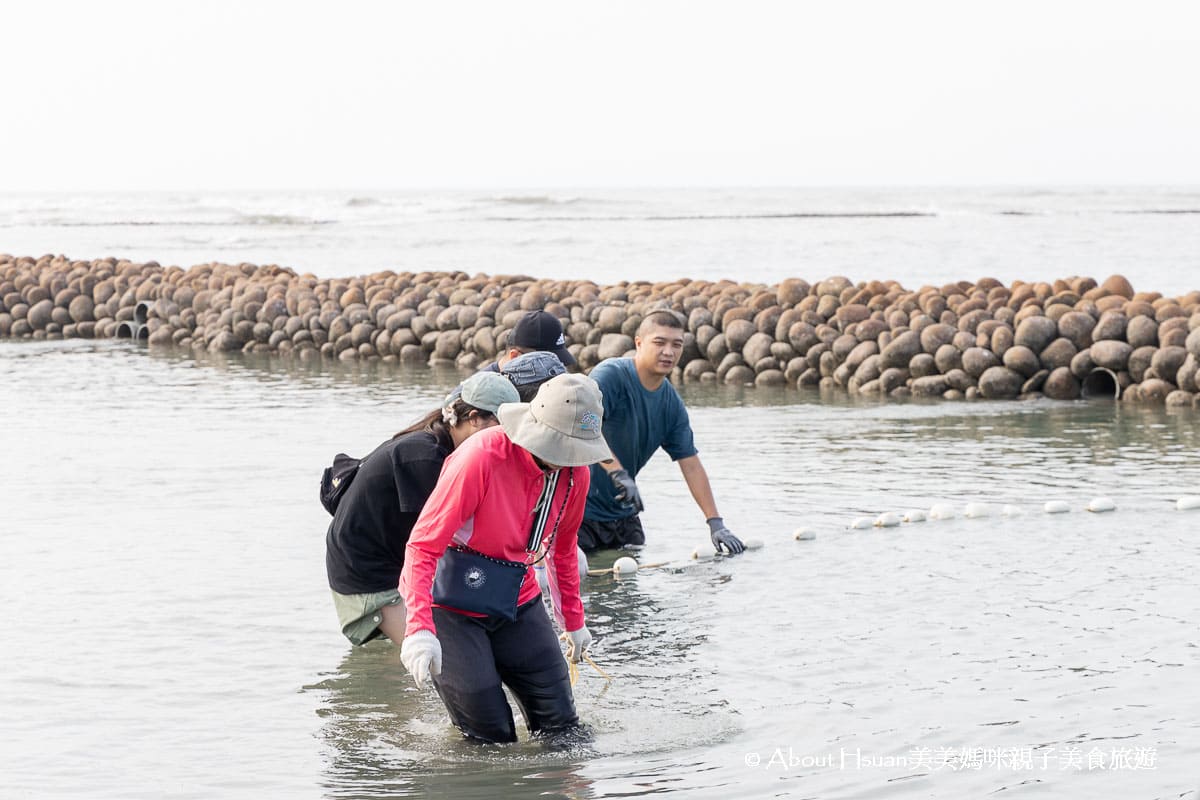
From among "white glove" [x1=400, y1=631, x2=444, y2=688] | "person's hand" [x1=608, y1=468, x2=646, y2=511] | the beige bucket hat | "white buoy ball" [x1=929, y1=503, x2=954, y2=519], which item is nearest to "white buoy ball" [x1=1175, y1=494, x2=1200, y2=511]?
"white buoy ball" [x1=929, y1=503, x2=954, y2=519]

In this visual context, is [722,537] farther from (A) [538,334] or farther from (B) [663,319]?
(A) [538,334]

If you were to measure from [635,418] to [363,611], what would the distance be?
234 cm

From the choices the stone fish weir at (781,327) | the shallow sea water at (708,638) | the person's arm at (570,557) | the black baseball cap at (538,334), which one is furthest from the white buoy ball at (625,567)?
the stone fish weir at (781,327)

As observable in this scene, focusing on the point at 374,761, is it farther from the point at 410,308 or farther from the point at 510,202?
the point at 510,202

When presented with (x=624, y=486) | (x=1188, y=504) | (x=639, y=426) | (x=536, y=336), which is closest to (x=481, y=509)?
(x=536, y=336)

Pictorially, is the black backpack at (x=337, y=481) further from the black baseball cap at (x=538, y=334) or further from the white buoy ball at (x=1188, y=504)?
the white buoy ball at (x=1188, y=504)

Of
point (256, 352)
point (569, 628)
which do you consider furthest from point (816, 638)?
point (256, 352)

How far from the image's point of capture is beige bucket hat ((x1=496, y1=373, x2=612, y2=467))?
444cm

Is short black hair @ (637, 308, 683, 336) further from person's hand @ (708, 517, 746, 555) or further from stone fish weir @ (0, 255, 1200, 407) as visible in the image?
stone fish weir @ (0, 255, 1200, 407)

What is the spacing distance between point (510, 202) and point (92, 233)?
24481 millimetres

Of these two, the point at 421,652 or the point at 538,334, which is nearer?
the point at 421,652

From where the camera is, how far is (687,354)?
16.6m

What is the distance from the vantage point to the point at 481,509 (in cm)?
457

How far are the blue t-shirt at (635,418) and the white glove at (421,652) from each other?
9.70 feet
